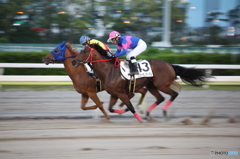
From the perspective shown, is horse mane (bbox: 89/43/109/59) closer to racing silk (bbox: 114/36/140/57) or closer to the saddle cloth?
racing silk (bbox: 114/36/140/57)

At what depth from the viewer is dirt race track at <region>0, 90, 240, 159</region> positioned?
13.7ft

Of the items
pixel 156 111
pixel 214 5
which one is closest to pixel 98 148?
pixel 156 111

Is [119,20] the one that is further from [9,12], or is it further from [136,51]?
[136,51]

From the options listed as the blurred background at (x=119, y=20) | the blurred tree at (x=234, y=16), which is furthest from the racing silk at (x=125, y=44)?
the blurred tree at (x=234, y=16)

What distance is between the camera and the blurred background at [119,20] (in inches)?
573

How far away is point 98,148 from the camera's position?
4.33 meters

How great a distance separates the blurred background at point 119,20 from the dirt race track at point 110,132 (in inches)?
274

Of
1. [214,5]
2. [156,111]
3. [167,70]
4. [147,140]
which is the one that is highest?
[214,5]

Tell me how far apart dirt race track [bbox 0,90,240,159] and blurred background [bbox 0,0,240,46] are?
6967mm

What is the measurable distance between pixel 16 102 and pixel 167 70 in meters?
3.97

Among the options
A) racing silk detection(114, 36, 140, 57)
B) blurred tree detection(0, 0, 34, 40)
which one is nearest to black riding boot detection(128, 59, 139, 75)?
racing silk detection(114, 36, 140, 57)

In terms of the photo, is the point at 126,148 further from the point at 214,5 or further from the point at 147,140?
the point at 214,5

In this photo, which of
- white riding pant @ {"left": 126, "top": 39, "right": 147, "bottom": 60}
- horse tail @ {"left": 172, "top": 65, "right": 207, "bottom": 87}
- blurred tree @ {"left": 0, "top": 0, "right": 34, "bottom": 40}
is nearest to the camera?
white riding pant @ {"left": 126, "top": 39, "right": 147, "bottom": 60}

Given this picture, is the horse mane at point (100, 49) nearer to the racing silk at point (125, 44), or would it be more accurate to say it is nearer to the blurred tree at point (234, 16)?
the racing silk at point (125, 44)
